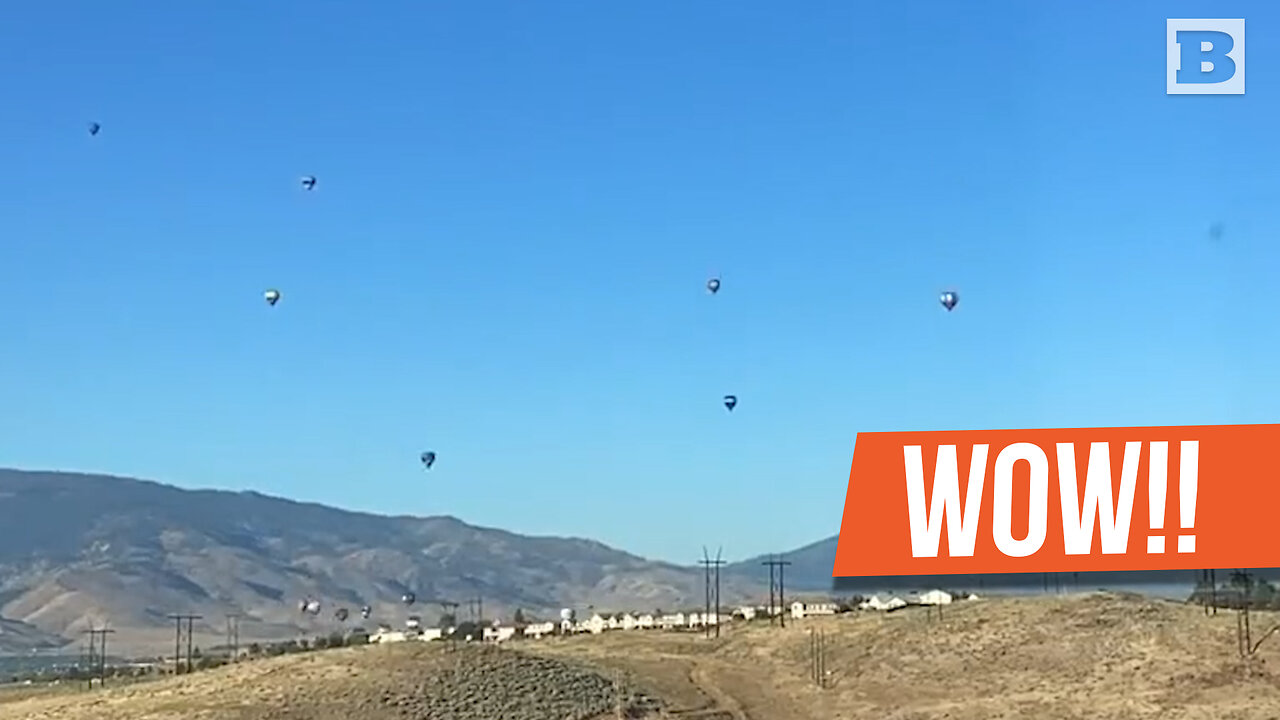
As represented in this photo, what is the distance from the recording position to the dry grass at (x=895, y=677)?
2830 inches

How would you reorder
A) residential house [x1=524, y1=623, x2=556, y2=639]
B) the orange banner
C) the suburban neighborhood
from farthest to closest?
residential house [x1=524, y1=623, x2=556, y2=639]
the suburban neighborhood
the orange banner

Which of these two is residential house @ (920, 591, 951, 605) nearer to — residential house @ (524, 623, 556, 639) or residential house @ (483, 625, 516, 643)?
residential house @ (524, 623, 556, 639)

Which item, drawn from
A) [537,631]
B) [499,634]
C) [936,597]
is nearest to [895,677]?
[936,597]

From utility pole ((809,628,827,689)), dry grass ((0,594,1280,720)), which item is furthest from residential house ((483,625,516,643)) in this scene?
utility pole ((809,628,827,689))

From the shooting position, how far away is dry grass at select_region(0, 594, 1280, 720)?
7188cm

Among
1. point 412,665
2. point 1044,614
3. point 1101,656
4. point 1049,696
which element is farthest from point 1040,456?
point 412,665

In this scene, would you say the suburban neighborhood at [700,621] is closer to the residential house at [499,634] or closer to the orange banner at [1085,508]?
the residential house at [499,634]

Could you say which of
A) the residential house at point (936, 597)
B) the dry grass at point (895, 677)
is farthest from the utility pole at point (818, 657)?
the residential house at point (936, 597)

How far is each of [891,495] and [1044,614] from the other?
2340cm

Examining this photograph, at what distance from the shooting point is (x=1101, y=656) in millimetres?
79438

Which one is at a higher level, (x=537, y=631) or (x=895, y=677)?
(x=895, y=677)

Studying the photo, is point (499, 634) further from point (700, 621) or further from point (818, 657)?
point (818, 657)

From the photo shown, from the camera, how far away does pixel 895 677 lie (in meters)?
80.6

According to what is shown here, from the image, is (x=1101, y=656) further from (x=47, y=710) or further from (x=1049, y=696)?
(x=47, y=710)
